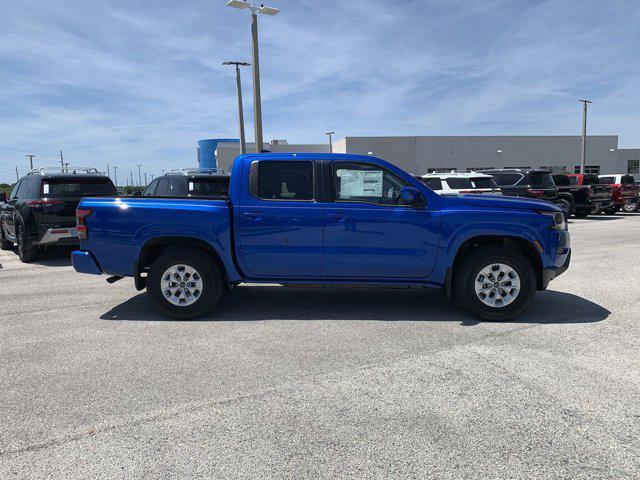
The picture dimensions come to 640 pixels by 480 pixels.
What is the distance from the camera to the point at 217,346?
4461mm

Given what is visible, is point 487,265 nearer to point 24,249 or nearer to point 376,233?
point 376,233

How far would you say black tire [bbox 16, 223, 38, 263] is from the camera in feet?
30.1

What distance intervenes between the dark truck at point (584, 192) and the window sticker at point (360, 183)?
16993 millimetres

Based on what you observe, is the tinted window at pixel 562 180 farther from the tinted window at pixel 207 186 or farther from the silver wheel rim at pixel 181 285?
the silver wheel rim at pixel 181 285

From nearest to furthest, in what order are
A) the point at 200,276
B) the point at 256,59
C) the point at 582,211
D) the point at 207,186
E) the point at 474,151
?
the point at 200,276 < the point at 207,186 < the point at 256,59 < the point at 582,211 < the point at 474,151

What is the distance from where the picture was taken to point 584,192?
63.1 ft

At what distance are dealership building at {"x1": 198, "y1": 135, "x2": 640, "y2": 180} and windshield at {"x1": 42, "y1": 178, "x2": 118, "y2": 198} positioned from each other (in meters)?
40.3

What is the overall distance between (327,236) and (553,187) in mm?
13694

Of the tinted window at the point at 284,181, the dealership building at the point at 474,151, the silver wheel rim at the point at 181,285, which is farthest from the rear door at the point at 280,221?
the dealership building at the point at 474,151

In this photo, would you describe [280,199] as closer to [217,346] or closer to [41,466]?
[217,346]

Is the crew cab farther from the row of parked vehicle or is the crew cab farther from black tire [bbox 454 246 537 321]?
black tire [bbox 454 246 537 321]

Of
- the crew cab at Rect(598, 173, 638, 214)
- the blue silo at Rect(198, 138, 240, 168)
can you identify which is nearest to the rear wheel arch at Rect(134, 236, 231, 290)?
the crew cab at Rect(598, 173, 638, 214)

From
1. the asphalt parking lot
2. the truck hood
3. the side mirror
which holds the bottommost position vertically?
the asphalt parking lot

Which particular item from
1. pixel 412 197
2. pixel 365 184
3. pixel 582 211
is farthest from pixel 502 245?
pixel 582 211
